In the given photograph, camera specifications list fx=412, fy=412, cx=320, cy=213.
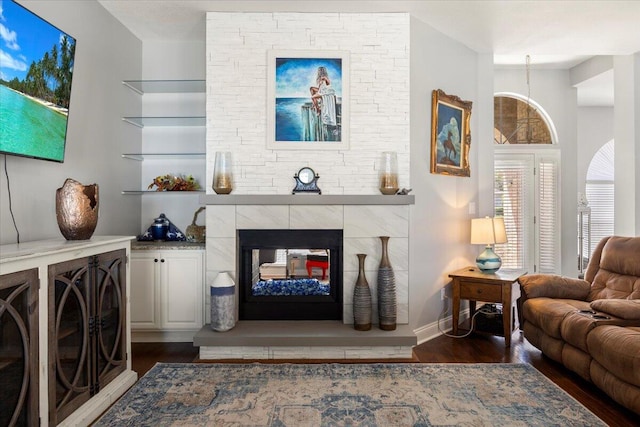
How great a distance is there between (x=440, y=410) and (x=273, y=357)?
143 cm

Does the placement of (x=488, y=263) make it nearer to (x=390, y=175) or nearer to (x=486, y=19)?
(x=390, y=175)

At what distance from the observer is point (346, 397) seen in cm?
264

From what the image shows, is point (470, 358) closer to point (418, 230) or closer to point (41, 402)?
point (418, 230)

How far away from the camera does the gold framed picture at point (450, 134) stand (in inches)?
157

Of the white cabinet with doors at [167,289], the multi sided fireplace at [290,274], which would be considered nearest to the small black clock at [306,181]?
the multi sided fireplace at [290,274]

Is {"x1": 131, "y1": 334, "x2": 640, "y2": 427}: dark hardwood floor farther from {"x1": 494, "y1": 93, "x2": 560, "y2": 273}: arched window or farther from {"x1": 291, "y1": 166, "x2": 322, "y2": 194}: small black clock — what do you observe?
{"x1": 494, "y1": 93, "x2": 560, "y2": 273}: arched window

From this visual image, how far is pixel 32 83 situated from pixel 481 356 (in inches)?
148

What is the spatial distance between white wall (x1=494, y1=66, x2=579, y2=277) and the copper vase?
17.3 ft

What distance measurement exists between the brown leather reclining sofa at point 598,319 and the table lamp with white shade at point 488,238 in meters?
0.35

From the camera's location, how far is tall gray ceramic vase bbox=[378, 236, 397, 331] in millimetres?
3441

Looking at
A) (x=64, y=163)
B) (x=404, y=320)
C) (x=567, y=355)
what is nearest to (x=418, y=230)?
(x=404, y=320)

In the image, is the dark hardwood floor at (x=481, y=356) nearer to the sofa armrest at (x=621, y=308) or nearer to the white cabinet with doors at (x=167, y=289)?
the white cabinet with doors at (x=167, y=289)

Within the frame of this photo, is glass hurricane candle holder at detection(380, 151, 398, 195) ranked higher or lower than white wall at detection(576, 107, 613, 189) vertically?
lower

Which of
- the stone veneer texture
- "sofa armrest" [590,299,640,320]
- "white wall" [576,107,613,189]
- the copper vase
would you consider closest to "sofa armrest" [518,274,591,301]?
"sofa armrest" [590,299,640,320]
